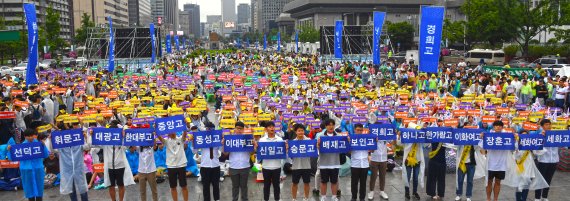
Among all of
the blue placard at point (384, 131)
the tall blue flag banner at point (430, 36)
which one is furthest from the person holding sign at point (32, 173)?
the tall blue flag banner at point (430, 36)

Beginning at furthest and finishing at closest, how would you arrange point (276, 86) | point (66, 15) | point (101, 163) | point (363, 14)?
1. point (363, 14)
2. point (66, 15)
3. point (276, 86)
4. point (101, 163)

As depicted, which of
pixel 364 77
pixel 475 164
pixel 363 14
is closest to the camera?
pixel 475 164

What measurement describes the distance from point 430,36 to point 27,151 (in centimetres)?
1244

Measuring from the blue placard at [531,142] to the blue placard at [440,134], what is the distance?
4.03 ft

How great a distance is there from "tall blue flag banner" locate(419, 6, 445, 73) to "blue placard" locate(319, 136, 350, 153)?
831cm

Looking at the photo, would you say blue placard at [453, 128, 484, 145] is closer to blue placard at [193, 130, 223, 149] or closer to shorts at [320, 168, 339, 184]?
shorts at [320, 168, 339, 184]

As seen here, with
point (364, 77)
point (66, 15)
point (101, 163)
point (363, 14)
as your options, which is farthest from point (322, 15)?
point (101, 163)

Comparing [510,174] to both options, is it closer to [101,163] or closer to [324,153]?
[324,153]

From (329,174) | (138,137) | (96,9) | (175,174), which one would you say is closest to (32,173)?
(138,137)

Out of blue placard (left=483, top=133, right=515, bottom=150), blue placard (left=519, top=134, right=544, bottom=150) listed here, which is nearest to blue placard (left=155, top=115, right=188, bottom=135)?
blue placard (left=483, top=133, right=515, bottom=150)

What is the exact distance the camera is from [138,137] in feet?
31.1

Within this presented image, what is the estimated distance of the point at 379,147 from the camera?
1036cm

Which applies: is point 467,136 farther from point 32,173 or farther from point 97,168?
point 32,173

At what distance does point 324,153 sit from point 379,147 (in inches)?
49.3
